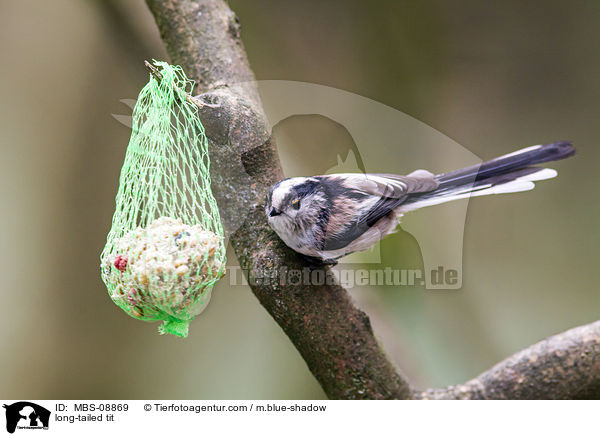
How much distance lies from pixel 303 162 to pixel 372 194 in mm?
528

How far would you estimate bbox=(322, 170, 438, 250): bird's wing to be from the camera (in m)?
1.21

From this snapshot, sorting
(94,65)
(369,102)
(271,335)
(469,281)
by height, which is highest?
(94,65)

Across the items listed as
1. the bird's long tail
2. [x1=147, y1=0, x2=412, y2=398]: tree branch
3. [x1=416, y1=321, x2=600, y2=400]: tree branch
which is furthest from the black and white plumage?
[x1=416, y1=321, x2=600, y2=400]: tree branch

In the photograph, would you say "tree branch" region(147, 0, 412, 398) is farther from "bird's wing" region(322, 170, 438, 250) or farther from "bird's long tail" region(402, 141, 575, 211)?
"bird's long tail" region(402, 141, 575, 211)

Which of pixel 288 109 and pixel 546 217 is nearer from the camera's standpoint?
pixel 288 109

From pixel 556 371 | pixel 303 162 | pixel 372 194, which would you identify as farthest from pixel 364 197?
pixel 556 371

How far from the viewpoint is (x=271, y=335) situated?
6.93 feet

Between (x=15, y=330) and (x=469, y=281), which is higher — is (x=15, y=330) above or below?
below

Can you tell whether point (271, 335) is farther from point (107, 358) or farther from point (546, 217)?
point (546, 217)

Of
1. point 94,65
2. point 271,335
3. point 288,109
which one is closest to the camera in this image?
point 288,109

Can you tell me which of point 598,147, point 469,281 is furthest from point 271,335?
point 598,147

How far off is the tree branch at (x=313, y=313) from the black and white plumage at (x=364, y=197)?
109 mm

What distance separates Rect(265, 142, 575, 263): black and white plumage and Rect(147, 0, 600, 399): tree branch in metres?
0.11
